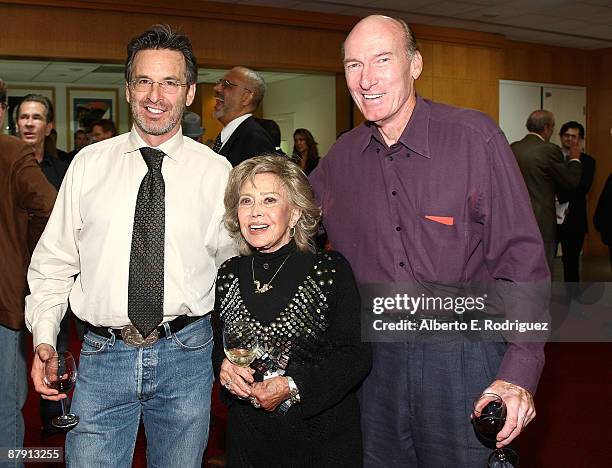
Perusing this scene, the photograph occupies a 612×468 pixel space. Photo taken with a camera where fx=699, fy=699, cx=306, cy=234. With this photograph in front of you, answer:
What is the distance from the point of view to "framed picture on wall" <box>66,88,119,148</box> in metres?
14.2

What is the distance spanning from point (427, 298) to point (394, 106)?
0.55 m

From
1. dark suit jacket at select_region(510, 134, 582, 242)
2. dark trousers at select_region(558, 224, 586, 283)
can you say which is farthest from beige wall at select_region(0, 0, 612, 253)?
dark suit jacket at select_region(510, 134, 582, 242)

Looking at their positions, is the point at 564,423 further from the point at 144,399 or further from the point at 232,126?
the point at 144,399

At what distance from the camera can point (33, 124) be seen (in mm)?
4172

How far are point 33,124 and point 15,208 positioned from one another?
1.74 m

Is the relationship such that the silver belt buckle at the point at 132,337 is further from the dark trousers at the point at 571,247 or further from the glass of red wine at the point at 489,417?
the dark trousers at the point at 571,247

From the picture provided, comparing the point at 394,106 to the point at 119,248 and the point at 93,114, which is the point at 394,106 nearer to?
the point at 119,248

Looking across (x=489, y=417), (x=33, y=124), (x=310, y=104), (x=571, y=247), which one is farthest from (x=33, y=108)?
(x=310, y=104)

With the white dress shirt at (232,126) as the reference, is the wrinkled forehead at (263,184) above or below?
below

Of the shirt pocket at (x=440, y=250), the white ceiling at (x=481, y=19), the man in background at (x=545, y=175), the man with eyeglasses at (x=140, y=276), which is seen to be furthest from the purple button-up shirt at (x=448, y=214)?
the white ceiling at (x=481, y=19)

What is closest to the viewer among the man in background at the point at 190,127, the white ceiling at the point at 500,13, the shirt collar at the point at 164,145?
the shirt collar at the point at 164,145

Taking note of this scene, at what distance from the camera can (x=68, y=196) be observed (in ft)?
6.99

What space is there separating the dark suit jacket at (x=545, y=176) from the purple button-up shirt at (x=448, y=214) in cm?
436

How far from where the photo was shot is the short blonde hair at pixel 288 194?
2.16 m
